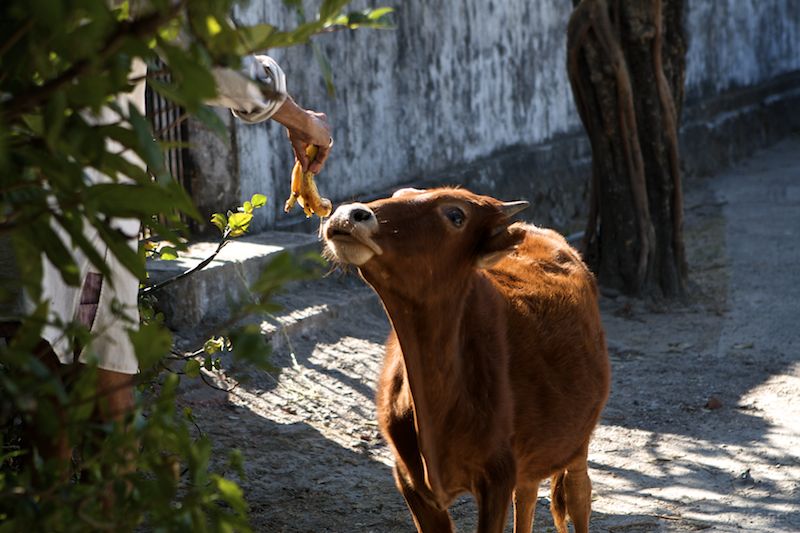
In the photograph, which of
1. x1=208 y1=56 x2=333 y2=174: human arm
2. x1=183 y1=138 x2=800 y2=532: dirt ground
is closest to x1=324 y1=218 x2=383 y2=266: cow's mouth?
x1=208 y1=56 x2=333 y2=174: human arm

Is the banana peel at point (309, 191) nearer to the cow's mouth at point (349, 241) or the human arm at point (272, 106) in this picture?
the human arm at point (272, 106)

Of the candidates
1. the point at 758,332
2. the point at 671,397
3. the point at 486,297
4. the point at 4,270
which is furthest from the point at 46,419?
the point at 758,332

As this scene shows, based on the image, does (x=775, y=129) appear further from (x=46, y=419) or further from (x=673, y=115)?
(x=46, y=419)

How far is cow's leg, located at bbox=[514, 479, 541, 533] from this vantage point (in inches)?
182

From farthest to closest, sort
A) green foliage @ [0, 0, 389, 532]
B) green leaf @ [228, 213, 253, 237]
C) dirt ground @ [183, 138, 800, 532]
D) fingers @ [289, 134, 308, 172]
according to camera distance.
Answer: dirt ground @ [183, 138, 800, 532] < green leaf @ [228, 213, 253, 237] < fingers @ [289, 134, 308, 172] < green foliage @ [0, 0, 389, 532]

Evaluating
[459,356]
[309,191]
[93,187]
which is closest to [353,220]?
[309,191]

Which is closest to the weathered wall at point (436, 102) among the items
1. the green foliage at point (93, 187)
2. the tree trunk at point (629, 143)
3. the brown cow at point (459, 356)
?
the tree trunk at point (629, 143)

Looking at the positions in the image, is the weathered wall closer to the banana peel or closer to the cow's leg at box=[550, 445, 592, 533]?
the cow's leg at box=[550, 445, 592, 533]

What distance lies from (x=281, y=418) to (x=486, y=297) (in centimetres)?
259

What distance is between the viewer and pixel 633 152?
8914 millimetres

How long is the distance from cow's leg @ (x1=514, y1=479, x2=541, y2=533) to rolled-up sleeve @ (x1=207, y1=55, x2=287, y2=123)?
2.07m

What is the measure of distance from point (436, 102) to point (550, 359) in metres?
6.48

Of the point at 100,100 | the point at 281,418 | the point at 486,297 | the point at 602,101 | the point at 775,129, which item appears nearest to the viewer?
the point at 100,100

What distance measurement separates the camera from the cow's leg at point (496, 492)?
369 cm
